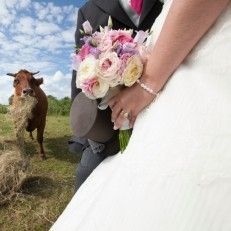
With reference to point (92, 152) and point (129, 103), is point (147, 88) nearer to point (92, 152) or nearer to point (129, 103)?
point (129, 103)

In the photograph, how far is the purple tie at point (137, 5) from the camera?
196 cm

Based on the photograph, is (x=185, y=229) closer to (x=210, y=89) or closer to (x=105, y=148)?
(x=210, y=89)

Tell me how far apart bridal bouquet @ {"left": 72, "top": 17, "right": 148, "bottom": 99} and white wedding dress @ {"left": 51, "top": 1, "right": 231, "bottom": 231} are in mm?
140

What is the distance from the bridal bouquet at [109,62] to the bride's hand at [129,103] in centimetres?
3

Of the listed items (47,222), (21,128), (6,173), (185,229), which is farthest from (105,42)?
(21,128)

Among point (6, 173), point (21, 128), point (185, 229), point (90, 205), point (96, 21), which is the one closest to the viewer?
point (185, 229)

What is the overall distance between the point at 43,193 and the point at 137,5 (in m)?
4.41

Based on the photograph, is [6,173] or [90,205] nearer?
[90,205]

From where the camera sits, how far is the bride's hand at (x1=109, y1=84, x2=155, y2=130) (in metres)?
1.65

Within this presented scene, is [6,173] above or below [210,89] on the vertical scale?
below

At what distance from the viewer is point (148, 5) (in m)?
1.94

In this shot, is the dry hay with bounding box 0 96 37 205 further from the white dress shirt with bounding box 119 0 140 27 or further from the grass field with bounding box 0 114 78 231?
the white dress shirt with bounding box 119 0 140 27

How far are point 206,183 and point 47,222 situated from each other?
391cm

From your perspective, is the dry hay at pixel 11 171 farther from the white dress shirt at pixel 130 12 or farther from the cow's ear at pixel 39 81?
the white dress shirt at pixel 130 12
